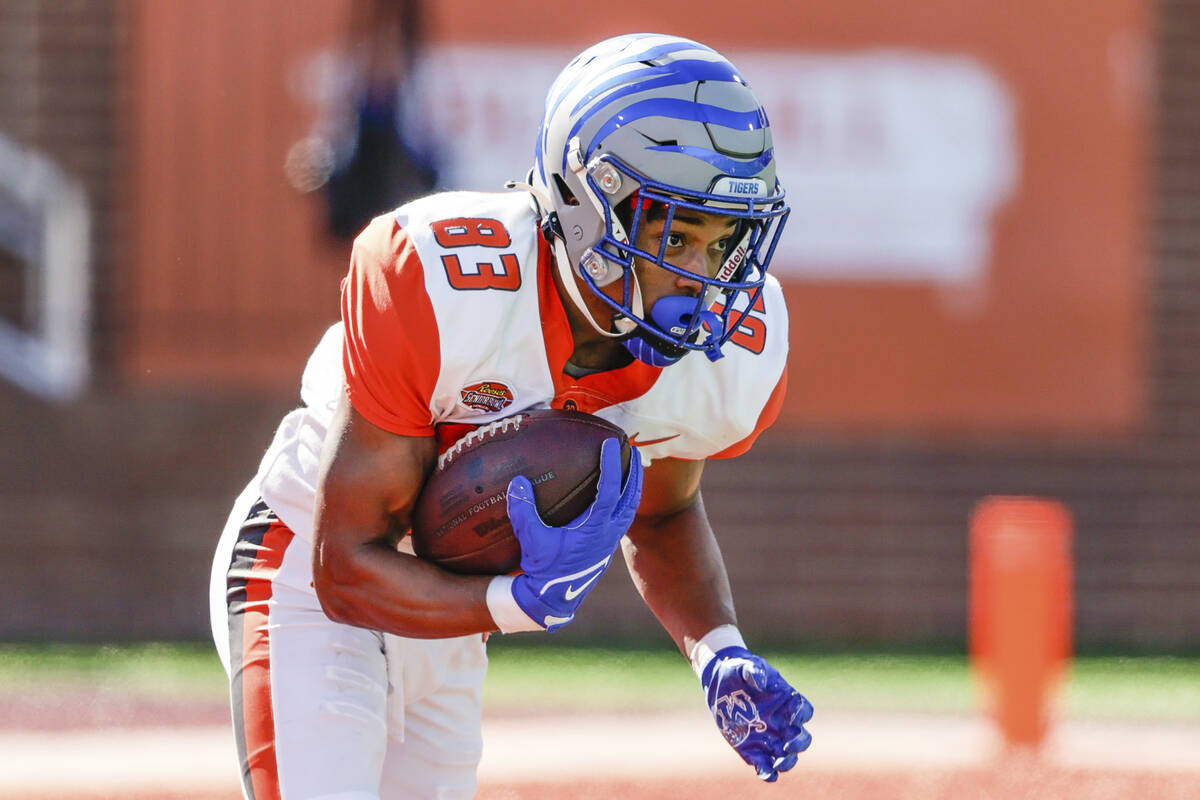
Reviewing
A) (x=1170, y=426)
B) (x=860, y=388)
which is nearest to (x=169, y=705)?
(x=860, y=388)

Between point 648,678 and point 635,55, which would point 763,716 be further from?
point 648,678

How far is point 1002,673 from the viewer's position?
264 inches

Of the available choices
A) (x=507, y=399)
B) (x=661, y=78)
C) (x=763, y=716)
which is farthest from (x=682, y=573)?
(x=661, y=78)

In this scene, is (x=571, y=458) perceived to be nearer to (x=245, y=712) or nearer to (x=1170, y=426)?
(x=245, y=712)

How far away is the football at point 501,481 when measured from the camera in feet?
9.34

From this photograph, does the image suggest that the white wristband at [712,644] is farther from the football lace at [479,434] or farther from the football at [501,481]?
the football lace at [479,434]

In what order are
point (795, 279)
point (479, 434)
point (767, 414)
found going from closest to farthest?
1. point (479, 434)
2. point (767, 414)
3. point (795, 279)

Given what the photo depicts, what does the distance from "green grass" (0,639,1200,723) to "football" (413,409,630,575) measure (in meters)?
4.55

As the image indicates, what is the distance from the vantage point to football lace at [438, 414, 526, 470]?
2914mm

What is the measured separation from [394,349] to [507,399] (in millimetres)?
252

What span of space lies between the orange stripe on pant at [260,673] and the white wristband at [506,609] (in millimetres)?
501

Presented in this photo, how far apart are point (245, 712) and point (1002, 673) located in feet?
14.0

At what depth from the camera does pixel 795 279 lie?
9539 mm

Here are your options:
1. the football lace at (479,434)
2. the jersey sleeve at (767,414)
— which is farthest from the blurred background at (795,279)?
the football lace at (479,434)
